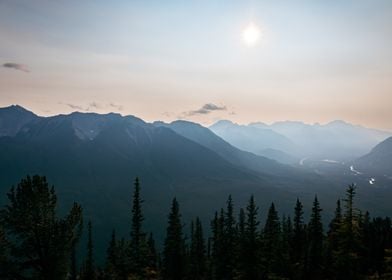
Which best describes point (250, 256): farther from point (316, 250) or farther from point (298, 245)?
point (298, 245)

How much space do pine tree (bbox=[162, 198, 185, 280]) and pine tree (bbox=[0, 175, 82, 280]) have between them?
28.9 meters

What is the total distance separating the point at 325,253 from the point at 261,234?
23.5m

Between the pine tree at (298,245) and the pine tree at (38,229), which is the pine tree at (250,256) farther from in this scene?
the pine tree at (38,229)

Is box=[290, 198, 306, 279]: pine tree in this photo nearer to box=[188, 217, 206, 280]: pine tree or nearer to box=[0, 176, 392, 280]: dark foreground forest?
box=[0, 176, 392, 280]: dark foreground forest

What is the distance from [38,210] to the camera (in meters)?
31.9

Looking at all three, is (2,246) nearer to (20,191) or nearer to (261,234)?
(20,191)

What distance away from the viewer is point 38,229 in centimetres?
3172

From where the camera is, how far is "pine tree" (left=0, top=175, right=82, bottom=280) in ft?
103

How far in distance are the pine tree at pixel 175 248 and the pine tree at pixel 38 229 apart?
94.8 feet

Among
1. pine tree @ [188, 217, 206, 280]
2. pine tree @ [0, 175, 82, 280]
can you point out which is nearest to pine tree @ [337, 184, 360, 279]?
pine tree @ [188, 217, 206, 280]

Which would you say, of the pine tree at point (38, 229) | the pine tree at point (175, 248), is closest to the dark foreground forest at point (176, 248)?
the pine tree at point (38, 229)

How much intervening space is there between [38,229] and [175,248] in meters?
33.3

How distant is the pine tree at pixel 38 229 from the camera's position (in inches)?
1238

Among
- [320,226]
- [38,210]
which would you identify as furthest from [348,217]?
[38,210]
